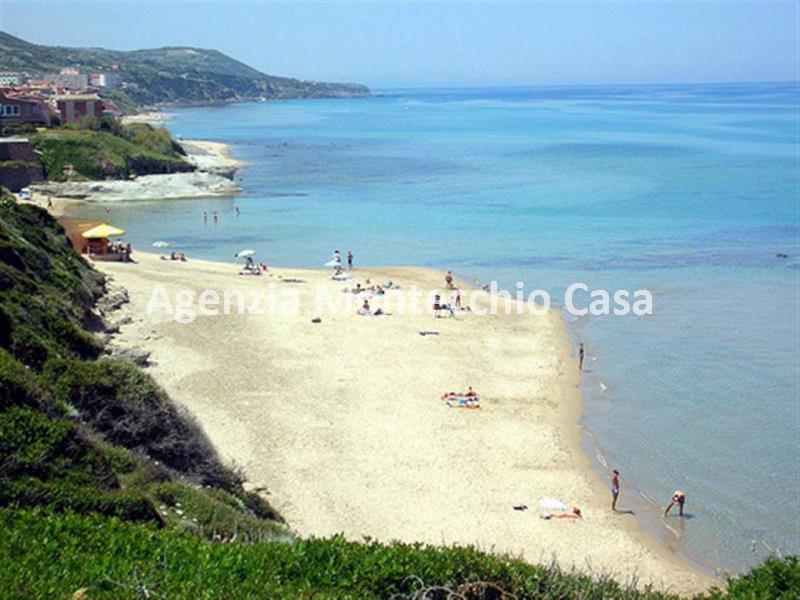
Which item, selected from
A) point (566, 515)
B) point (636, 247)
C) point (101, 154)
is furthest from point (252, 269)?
point (101, 154)

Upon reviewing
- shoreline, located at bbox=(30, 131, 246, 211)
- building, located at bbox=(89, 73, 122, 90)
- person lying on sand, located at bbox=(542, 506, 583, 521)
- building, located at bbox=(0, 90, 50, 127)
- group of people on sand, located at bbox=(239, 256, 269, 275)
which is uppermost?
building, located at bbox=(89, 73, 122, 90)

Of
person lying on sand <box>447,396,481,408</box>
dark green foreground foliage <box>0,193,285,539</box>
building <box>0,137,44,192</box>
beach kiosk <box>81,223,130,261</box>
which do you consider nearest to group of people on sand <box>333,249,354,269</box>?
beach kiosk <box>81,223,130,261</box>

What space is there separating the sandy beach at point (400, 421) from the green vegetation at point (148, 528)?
7.95 ft

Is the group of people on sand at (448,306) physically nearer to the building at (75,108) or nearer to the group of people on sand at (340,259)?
the group of people on sand at (340,259)

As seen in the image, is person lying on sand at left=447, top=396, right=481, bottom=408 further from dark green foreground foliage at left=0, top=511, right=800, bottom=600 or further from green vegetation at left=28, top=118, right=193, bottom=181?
green vegetation at left=28, top=118, right=193, bottom=181

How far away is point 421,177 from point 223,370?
45.5 metres

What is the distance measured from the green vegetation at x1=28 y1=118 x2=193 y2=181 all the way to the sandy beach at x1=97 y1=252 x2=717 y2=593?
102 ft

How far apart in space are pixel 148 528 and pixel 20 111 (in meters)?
65.5

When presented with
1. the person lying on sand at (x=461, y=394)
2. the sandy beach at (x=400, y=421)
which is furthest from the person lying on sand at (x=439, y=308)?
the person lying on sand at (x=461, y=394)

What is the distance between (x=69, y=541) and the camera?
725 centimetres

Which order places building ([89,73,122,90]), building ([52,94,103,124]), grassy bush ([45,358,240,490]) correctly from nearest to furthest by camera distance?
grassy bush ([45,358,240,490]) → building ([52,94,103,124]) → building ([89,73,122,90])

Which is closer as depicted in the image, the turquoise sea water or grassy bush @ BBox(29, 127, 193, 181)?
the turquoise sea water

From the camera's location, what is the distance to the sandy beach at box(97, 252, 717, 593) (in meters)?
14.3

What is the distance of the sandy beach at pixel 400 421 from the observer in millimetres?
14273
